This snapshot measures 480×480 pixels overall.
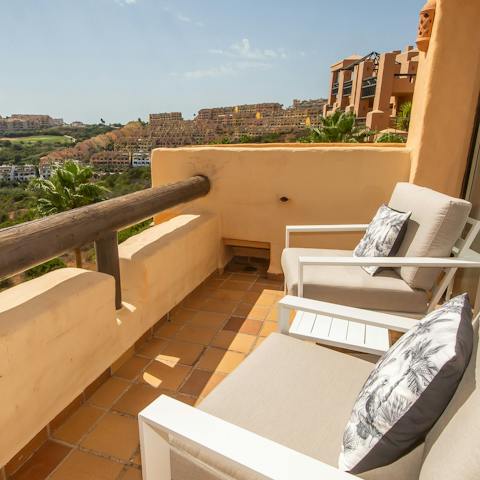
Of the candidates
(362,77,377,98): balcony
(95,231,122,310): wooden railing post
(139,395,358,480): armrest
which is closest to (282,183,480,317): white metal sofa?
(95,231,122,310): wooden railing post

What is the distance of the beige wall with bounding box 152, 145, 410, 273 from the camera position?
3.39 m

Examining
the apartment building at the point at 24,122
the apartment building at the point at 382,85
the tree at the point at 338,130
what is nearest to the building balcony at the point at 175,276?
the tree at the point at 338,130

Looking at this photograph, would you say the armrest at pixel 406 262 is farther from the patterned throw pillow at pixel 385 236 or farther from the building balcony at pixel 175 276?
the building balcony at pixel 175 276

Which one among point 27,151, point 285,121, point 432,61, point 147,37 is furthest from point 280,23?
point 432,61

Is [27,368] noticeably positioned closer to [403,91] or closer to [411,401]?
[411,401]

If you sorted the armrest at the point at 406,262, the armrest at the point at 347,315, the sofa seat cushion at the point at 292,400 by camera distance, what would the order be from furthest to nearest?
the armrest at the point at 406,262 < the armrest at the point at 347,315 < the sofa seat cushion at the point at 292,400

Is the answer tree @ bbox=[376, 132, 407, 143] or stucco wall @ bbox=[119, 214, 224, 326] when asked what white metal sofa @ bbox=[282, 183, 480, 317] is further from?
tree @ bbox=[376, 132, 407, 143]

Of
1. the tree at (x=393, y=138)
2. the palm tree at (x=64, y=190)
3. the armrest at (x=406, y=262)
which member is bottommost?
the palm tree at (x=64, y=190)

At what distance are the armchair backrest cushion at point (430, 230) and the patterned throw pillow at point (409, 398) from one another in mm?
1271

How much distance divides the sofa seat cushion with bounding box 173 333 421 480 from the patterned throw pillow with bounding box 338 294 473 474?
120 millimetres

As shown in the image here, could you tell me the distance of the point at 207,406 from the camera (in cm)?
118

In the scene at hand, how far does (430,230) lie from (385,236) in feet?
0.98

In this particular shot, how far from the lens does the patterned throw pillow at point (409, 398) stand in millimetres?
818

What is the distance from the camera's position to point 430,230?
2141mm
